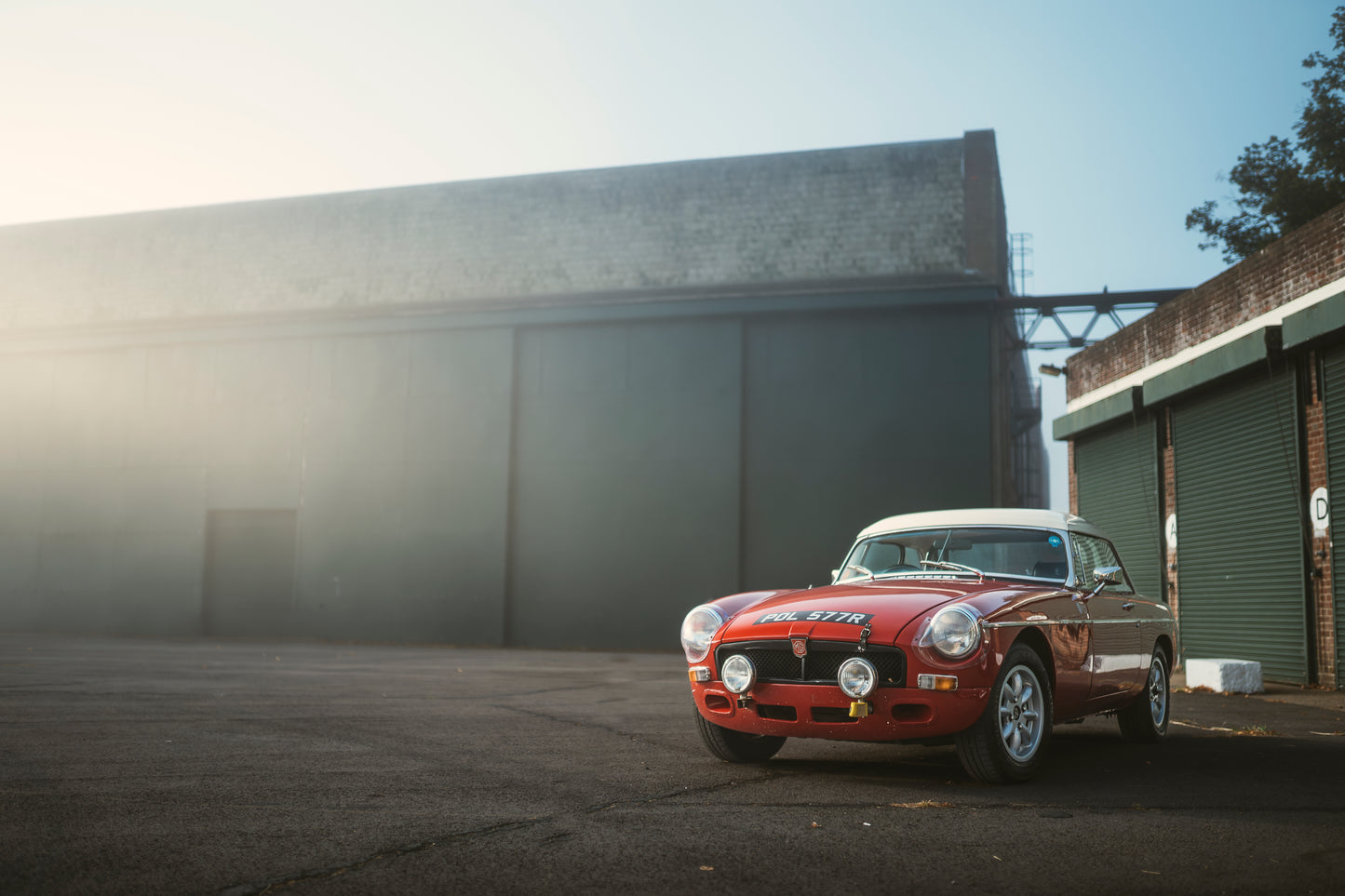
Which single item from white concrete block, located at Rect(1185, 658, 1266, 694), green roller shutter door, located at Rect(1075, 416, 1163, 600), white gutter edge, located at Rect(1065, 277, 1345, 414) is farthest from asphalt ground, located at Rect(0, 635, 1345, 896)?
green roller shutter door, located at Rect(1075, 416, 1163, 600)

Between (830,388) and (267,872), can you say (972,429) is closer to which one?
(830,388)

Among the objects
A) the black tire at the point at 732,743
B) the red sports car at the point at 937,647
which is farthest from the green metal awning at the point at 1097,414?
the black tire at the point at 732,743

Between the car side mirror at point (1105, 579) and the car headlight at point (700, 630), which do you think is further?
the car side mirror at point (1105, 579)

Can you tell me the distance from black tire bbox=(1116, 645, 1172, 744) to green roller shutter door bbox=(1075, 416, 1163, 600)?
8911 mm

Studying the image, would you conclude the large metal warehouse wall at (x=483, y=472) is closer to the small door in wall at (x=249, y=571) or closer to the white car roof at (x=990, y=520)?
the small door in wall at (x=249, y=571)

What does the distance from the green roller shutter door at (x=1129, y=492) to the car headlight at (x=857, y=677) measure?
12255 mm

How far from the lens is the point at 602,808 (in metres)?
4.92

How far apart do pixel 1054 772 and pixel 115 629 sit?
24281 millimetres

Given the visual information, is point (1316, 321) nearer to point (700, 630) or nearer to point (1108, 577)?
point (1108, 577)

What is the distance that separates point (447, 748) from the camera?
267 inches

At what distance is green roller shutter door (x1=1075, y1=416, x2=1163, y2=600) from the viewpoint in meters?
16.5

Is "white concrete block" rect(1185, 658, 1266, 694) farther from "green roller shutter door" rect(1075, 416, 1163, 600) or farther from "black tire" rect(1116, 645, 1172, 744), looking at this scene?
"black tire" rect(1116, 645, 1172, 744)

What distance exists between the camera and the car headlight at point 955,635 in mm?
5426

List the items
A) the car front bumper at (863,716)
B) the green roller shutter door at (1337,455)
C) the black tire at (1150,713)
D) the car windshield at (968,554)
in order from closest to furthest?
the car front bumper at (863,716)
the car windshield at (968,554)
the black tire at (1150,713)
the green roller shutter door at (1337,455)
